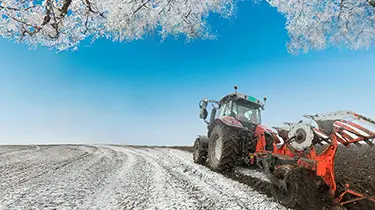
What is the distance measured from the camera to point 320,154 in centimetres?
333

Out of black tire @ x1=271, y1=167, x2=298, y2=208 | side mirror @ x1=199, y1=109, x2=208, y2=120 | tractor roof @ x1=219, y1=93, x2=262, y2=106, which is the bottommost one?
black tire @ x1=271, y1=167, x2=298, y2=208

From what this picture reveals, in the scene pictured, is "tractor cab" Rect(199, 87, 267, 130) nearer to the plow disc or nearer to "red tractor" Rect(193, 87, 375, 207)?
"red tractor" Rect(193, 87, 375, 207)

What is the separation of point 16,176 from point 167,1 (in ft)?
16.2

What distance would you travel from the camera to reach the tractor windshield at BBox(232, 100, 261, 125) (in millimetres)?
6633

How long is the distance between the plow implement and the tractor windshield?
2748 mm

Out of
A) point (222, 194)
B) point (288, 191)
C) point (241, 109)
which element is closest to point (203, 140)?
point (241, 109)

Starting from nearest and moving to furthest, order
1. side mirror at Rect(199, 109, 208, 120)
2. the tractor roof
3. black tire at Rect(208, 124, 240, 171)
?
black tire at Rect(208, 124, 240, 171) → the tractor roof → side mirror at Rect(199, 109, 208, 120)

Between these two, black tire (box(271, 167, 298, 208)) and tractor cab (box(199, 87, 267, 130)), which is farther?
tractor cab (box(199, 87, 267, 130))

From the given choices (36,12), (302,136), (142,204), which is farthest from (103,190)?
(36,12)

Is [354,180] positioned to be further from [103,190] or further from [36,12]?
[36,12]

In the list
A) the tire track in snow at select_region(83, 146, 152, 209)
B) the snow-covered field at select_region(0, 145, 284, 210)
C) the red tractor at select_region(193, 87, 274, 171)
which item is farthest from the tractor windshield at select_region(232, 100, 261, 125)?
the tire track in snow at select_region(83, 146, 152, 209)

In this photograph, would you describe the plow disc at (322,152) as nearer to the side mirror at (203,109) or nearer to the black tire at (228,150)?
the black tire at (228,150)

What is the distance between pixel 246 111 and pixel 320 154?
3.54 m

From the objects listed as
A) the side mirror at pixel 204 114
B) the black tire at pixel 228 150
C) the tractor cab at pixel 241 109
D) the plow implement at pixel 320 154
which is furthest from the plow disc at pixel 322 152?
the side mirror at pixel 204 114
